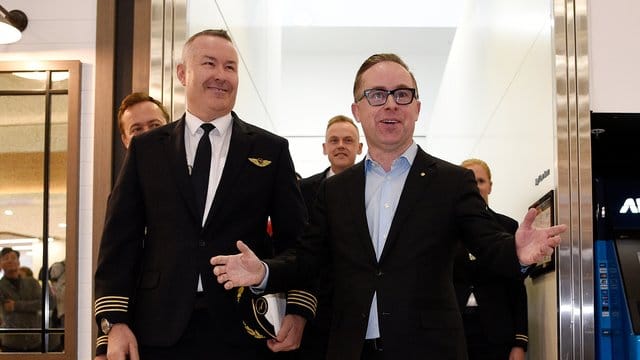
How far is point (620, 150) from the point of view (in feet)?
13.9

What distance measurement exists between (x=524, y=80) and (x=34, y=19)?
2631 mm

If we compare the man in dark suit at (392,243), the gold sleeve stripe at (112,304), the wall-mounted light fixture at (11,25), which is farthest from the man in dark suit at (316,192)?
the wall-mounted light fixture at (11,25)

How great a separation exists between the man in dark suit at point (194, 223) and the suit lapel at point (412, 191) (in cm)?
38

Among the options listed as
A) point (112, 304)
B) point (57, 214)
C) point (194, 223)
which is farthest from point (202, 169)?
point (57, 214)

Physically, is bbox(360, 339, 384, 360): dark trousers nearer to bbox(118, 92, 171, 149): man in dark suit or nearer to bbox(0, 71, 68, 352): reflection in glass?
bbox(118, 92, 171, 149): man in dark suit

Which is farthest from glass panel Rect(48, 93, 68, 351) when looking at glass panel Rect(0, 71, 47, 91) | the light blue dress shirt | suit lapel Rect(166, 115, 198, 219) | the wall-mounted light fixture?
the light blue dress shirt

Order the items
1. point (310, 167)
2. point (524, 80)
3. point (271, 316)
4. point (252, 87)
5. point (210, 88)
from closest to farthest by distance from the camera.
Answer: point (271, 316) < point (210, 88) < point (524, 80) < point (252, 87) < point (310, 167)

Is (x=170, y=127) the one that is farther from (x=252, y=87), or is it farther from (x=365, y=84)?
(x=252, y=87)

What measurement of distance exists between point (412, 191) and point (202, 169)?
2.19 ft

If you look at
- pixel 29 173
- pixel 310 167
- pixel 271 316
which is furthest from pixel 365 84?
pixel 310 167

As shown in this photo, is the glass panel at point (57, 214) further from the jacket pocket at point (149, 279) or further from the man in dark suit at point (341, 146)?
the jacket pocket at point (149, 279)

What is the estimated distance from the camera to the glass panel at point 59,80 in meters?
4.38

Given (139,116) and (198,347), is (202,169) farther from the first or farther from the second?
(139,116)

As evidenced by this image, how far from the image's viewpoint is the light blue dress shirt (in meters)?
2.69
